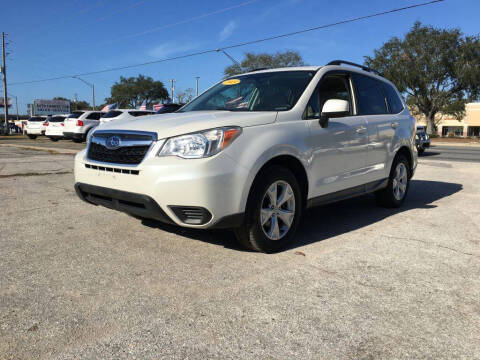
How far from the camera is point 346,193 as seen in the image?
4.57 meters

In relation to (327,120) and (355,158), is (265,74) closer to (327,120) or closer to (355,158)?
(327,120)

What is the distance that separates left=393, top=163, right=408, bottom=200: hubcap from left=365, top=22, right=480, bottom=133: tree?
125 feet

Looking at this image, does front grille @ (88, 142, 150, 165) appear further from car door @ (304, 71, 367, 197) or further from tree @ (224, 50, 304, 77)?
tree @ (224, 50, 304, 77)

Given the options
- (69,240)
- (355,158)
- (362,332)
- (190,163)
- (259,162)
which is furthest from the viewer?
(355,158)

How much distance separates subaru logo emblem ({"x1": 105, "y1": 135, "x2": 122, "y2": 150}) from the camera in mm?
3533

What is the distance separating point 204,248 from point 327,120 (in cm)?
173

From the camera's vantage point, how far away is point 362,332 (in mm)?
2355

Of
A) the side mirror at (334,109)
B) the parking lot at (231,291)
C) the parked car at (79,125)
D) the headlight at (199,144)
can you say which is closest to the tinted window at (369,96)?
the side mirror at (334,109)

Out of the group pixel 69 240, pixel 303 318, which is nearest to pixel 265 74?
pixel 69 240

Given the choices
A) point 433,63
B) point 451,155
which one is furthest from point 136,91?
point 451,155

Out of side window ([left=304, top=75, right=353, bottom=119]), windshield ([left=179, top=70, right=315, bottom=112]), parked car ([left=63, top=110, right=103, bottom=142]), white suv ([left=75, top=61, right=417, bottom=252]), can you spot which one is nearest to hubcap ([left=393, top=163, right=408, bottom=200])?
white suv ([left=75, top=61, right=417, bottom=252])

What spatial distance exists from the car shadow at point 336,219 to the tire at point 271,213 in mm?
224

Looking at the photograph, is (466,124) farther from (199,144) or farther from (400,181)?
(199,144)

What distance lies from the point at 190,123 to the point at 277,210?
1060mm
